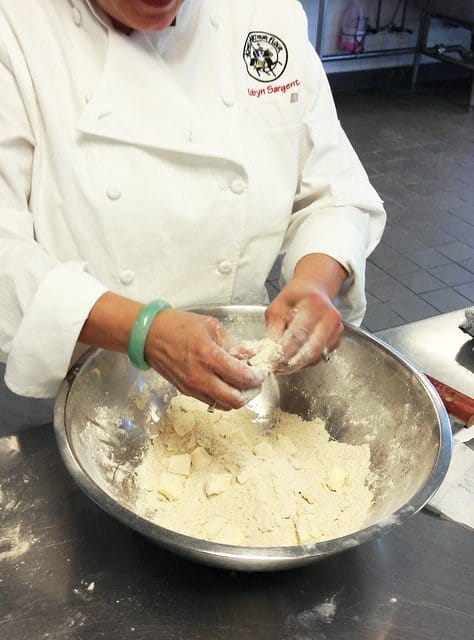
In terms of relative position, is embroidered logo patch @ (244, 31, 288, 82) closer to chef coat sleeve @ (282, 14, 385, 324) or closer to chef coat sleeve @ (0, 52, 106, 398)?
chef coat sleeve @ (282, 14, 385, 324)

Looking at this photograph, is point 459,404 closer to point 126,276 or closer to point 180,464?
point 180,464

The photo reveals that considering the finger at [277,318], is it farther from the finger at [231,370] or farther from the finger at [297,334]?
the finger at [231,370]

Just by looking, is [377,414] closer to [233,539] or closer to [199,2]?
[233,539]

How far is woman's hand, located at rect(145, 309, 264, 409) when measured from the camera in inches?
31.5

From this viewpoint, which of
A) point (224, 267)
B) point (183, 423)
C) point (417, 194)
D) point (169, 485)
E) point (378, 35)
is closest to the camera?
point (169, 485)

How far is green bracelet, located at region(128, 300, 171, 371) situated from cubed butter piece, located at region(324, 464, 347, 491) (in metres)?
0.30

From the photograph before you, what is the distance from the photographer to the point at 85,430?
2.93 ft

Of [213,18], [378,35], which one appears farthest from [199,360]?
[378,35]

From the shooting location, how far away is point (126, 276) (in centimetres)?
106

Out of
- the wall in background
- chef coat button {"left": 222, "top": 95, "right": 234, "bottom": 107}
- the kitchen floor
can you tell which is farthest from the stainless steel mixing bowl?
the wall in background

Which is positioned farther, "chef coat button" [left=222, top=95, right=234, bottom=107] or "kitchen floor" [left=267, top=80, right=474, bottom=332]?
"kitchen floor" [left=267, top=80, right=474, bottom=332]

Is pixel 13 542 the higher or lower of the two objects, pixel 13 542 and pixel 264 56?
the lower

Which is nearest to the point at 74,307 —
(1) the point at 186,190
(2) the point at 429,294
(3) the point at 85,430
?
(3) the point at 85,430

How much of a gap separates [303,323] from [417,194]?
111 inches
